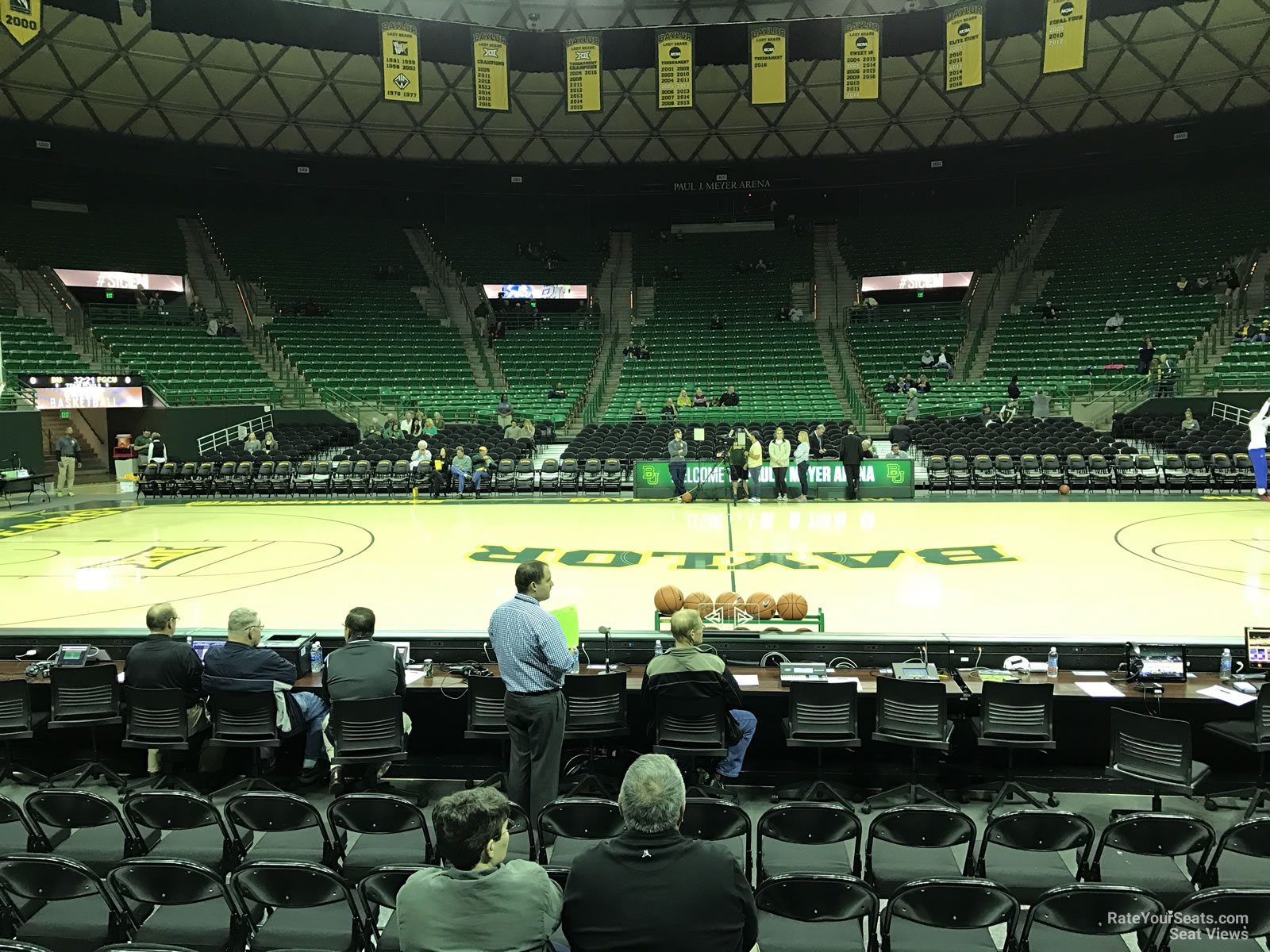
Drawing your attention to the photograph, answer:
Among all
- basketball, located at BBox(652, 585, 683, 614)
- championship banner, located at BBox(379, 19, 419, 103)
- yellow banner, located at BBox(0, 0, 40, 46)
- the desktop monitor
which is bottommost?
the desktop monitor

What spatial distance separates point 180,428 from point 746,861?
25.7 meters

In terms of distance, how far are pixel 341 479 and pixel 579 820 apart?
62.8ft

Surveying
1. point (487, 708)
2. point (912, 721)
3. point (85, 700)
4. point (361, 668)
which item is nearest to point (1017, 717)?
point (912, 721)

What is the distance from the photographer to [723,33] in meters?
24.2

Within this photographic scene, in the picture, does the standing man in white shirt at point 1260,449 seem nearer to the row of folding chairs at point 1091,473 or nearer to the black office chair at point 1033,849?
the row of folding chairs at point 1091,473

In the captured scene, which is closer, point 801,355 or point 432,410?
point 432,410

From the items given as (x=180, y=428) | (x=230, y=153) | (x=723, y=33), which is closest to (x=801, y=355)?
(x=723, y=33)

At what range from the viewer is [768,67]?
68.8 ft

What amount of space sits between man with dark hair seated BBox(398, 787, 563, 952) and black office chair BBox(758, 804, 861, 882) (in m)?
1.54

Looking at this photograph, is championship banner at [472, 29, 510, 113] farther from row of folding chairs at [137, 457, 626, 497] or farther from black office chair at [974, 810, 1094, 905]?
black office chair at [974, 810, 1094, 905]

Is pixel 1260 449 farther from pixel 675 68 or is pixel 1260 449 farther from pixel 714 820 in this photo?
pixel 714 820

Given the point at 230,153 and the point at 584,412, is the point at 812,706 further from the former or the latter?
the point at 230,153

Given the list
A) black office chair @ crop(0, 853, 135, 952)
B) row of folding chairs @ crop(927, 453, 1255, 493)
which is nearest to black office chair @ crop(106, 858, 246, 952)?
black office chair @ crop(0, 853, 135, 952)

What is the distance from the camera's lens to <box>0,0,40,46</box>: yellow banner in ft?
54.1
